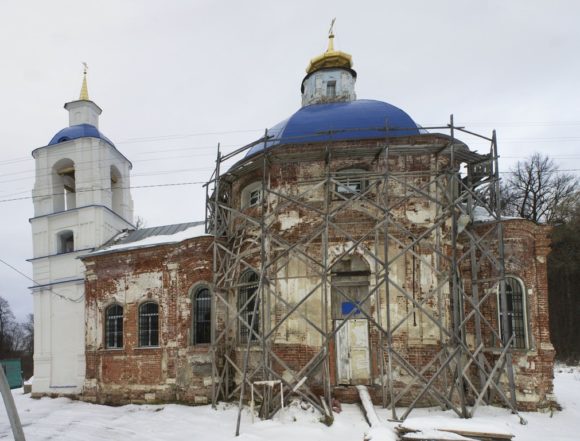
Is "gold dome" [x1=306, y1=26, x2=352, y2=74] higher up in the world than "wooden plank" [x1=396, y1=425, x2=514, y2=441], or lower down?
higher up

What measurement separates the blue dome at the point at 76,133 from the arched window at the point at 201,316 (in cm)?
797

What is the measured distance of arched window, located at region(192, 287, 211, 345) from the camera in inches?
491

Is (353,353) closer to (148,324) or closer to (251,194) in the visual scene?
(251,194)

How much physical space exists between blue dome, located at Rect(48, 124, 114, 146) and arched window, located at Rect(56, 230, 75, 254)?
136 inches

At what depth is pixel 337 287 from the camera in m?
10.8

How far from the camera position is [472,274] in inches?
424

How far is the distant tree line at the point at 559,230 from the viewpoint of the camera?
75.9 ft

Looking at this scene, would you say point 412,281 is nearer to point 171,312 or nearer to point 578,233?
point 171,312

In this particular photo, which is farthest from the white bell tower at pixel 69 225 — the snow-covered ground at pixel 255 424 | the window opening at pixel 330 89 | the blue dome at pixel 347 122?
the window opening at pixel 330 89

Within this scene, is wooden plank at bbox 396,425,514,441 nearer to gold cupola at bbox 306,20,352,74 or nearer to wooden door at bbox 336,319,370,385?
wooden door at bbox 336,319,370,385

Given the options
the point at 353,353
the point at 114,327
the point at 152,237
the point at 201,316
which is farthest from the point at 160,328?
the point at 353,353

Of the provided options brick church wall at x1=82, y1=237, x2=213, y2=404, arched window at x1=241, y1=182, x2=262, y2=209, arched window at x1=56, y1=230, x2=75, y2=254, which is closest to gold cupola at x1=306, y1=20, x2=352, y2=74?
arched window at x1=241, y1=182, x2=262, y2=209

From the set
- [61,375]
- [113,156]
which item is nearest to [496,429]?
[61,375]

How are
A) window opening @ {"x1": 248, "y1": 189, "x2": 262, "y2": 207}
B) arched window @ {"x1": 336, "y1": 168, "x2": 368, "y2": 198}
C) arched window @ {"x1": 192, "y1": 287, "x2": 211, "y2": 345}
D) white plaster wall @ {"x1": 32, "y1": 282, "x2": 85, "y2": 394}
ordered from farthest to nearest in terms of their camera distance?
white plaster wall @ {"x1": 32, "y1": 282, "x2": 85, "y2": 394}
arched window @ {"x1": 192, "y1": 287, "x2": 211, "y2": 345}
window opening @ {"x1": 248, "y1": 189, "x2": 262, "y2": 207}
arched window @ {"x1": 336, "y1": 168, "x2": 368, "y2": 198}
